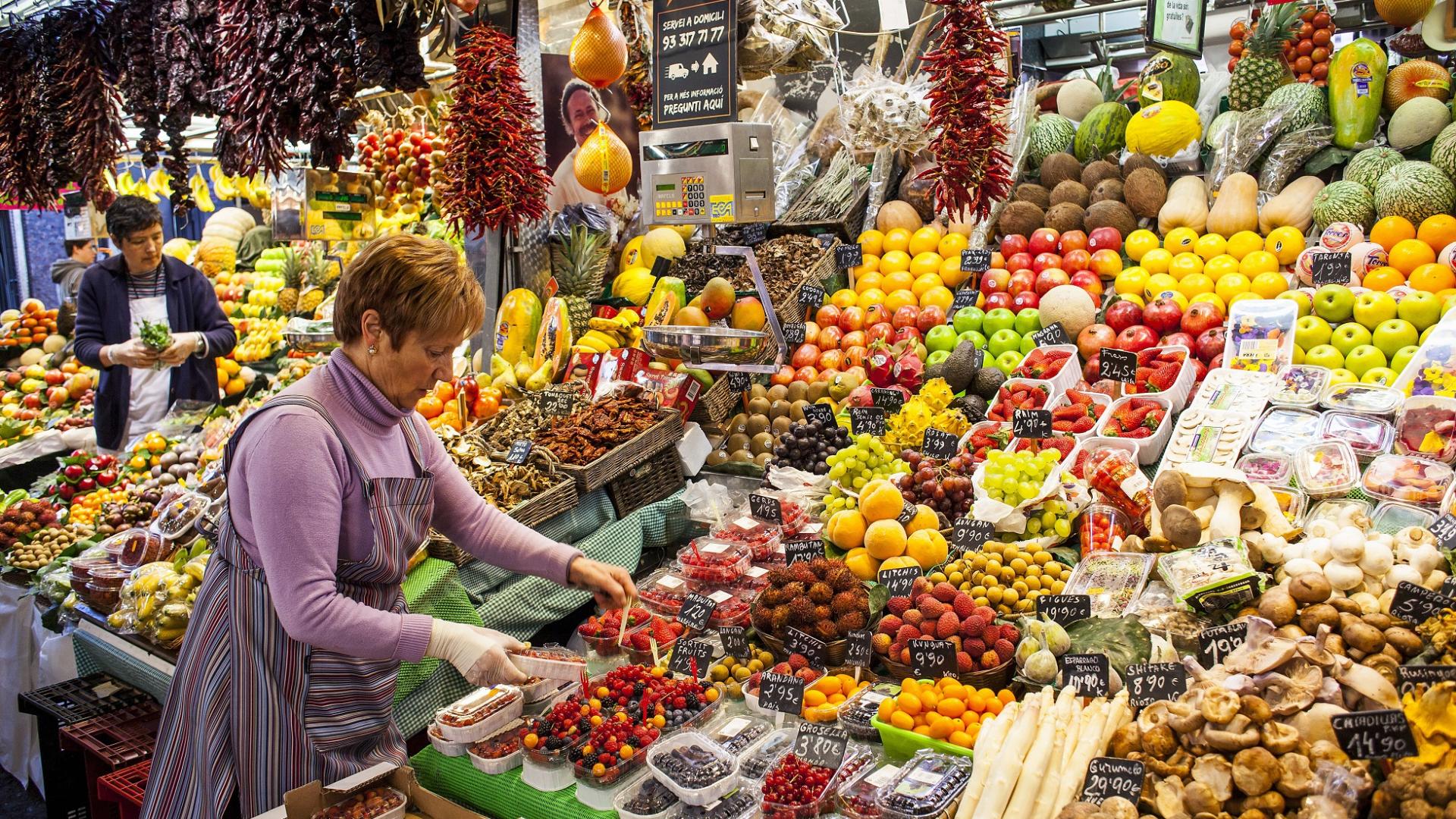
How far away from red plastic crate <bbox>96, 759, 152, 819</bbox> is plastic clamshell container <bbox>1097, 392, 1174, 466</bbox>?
3.03 m

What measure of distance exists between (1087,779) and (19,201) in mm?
7526

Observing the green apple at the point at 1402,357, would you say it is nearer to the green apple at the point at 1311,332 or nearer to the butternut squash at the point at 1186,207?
the green apple at the point at 1311,332

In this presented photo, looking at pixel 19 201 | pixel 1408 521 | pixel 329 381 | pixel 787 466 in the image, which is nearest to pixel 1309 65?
pixel 1408 521

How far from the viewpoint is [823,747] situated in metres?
2.16

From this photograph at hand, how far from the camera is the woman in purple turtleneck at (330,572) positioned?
189 centimetres

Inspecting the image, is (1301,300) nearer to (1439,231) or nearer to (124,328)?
(1439,231)

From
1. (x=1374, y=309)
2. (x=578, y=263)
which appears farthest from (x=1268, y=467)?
(x=578, y=263)

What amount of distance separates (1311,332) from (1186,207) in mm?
911

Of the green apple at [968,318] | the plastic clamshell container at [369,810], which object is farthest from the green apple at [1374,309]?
the plastic clamshell container at [369,810]

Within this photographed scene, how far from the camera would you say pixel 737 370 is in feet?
13.2

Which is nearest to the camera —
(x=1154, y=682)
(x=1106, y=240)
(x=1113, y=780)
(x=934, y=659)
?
(x=1113, y=780)

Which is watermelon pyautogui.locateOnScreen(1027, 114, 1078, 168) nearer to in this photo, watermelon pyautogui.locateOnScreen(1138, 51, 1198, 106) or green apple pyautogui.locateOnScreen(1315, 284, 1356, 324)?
watermelon pyautogui.locateOnScreen(1138, 51, 1198, 106)

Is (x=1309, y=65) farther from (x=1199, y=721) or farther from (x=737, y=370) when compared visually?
(x=1199, y=721)

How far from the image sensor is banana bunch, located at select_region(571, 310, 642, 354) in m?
4.45
